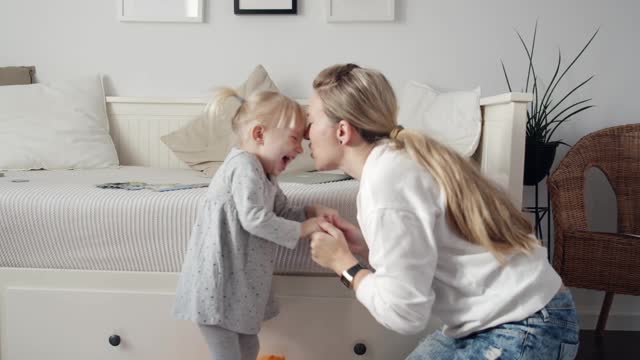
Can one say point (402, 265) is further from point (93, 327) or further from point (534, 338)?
point (93, 327)

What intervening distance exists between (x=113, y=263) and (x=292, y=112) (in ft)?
2.10

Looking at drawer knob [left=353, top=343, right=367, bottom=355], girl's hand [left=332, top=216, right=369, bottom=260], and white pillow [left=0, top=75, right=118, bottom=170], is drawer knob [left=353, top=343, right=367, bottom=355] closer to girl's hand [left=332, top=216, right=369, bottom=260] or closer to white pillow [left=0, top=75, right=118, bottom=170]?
girl's hand [left=332, top=216, right=369, bottom=260]

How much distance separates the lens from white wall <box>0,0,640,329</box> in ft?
7.76

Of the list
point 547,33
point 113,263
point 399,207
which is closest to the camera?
point 399,207

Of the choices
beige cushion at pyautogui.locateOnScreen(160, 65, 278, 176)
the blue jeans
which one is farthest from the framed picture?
the blue jeans

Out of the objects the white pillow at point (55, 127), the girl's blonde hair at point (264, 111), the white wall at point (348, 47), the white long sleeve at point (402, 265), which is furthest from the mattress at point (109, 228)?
the white wall at point (348, 47)

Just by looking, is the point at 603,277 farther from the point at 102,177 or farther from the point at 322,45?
the point at 102,177

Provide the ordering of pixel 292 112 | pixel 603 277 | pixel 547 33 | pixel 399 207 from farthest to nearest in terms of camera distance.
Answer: pixel 547 33, pixel 603 277, pixel 292 112, pixel 399 207

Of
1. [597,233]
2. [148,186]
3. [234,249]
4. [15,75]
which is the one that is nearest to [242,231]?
[234,249]

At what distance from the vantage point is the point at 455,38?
2389 millimetres

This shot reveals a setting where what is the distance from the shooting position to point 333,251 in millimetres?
1141

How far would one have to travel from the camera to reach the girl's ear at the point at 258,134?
4.25 feet

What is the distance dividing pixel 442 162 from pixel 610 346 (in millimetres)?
1534

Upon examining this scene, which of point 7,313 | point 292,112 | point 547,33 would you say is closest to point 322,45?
point 547,33
